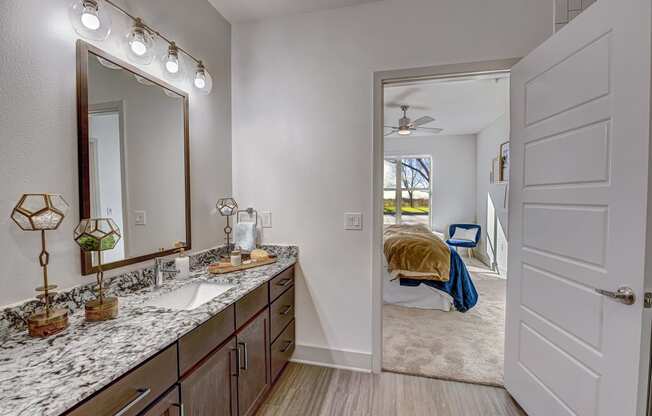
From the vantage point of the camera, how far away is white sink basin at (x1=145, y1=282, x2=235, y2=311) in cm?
146

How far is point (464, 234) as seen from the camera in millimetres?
5680

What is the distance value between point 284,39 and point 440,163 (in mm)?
4938

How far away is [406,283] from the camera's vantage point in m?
3.19

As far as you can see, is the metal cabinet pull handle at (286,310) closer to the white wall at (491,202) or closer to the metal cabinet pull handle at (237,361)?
Result: the metal cabinet pull handle at (237,361)

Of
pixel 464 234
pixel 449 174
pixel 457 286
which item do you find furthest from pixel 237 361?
pixel 449 174

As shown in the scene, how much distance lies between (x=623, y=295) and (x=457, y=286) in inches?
83.8

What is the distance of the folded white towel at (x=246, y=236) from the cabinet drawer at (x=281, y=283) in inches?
13.5

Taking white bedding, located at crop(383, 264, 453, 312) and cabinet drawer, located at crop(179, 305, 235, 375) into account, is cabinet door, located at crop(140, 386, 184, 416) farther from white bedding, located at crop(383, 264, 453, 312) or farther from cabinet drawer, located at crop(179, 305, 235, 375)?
white bedding, located at crop(383, 264, 453, 312)

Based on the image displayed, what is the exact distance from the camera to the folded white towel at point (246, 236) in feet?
7.04

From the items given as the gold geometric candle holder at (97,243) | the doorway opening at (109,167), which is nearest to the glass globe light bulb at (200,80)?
the doorway opening at (109,167)

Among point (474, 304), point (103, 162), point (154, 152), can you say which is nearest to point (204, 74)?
point (154, 152)

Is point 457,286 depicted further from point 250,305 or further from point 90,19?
point 90,19

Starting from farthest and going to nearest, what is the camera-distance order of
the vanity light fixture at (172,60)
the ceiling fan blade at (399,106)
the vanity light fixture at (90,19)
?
the ceiling fan blade at (399,106)
the vanity light fixture at (172,60)
the vanity light fixture at (90,19)

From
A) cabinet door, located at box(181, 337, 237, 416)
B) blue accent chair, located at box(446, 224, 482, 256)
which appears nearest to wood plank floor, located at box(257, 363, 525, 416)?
Answer: cabinet door, located at box(181, 337, 237, 416)
